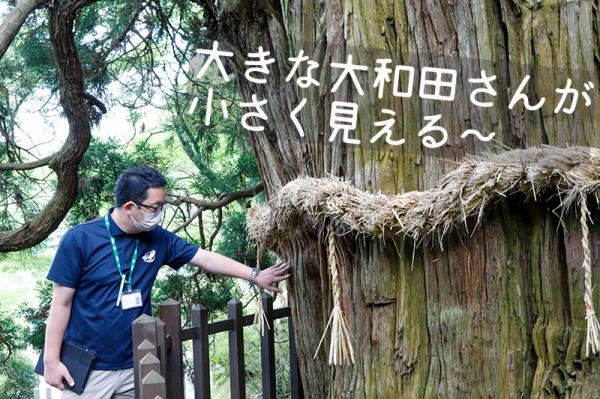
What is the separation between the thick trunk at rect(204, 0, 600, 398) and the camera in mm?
1847

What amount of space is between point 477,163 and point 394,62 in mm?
363

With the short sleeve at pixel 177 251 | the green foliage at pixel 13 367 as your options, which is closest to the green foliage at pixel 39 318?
the green foliage at pixel 13 367

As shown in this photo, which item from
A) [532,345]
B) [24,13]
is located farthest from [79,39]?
[532,345]

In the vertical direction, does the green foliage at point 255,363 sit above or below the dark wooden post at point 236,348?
below

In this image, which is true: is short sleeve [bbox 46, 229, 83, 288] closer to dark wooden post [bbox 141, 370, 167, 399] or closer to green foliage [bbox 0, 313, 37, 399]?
dark wooden post [bbox 141, 370, 167, 399]

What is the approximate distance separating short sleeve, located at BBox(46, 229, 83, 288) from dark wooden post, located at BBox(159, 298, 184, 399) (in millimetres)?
313

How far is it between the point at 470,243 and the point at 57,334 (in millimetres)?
1307

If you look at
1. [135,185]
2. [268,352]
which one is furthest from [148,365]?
[268,352]

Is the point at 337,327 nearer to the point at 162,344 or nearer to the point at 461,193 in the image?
the point at 461,193

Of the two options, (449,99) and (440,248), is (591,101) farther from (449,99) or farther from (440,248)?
(440,248)

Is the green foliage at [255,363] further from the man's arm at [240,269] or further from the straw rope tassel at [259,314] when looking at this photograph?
the man's arm at [240,269]

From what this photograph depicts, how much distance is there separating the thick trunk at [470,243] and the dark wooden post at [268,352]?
3.15ft

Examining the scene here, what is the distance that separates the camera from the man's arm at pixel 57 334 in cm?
233

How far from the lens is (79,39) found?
4809 millimetres
